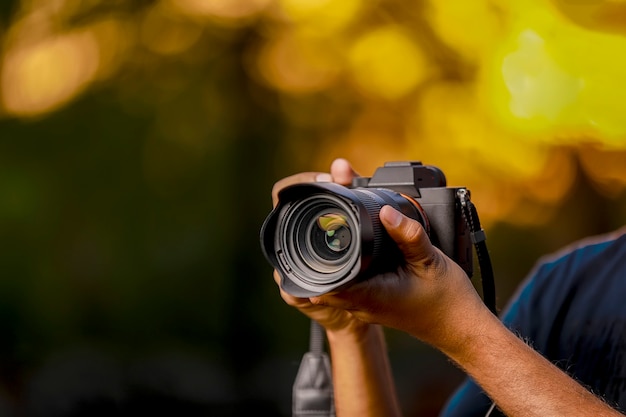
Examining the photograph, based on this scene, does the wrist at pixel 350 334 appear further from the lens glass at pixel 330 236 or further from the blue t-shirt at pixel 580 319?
the lens glass at pixel 330 236

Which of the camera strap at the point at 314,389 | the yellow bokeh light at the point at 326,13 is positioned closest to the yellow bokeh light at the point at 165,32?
the yellow bokeh light at the point at 326,13

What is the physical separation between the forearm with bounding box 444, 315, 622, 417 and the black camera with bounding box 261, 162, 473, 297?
0.37 ft

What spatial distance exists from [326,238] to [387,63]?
1.21 metres

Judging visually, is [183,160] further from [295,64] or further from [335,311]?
[335,311]

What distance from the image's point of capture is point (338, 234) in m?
0.78

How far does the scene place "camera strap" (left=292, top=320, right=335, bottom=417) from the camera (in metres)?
0.96

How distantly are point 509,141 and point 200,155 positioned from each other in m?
0.67

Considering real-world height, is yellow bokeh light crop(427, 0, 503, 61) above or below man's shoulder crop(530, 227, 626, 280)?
above

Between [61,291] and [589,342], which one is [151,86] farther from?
[589,342]

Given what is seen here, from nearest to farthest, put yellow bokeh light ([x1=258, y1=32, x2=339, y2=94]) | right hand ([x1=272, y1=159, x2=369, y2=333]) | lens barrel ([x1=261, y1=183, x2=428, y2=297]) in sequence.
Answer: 1. lens barrel ([x1=261, y1=183, x2=428, y2=297])
2. right hand ([x1=272, y1=159, x2=369, y2=333])
3. yellow bokeh light ([x1=258, y1=32, x2=339, y2=94])

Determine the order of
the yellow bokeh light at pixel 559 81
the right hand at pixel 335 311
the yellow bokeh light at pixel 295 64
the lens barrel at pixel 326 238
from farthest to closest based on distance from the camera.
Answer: the yellow bokeh light at pixel 295 64 < the yellow bokeh light at pixel 559 81 < the right hand at pixel 335 311 < the lens barrel at pixel 326 238

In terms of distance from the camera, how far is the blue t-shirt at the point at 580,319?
1.06 m

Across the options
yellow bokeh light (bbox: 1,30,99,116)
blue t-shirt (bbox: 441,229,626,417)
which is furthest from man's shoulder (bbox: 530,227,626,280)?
yellow bokeh light (bbox: 1,30,99,116)

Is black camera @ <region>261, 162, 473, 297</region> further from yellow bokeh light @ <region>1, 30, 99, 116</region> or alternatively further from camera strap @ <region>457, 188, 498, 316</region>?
yellow bokeh light @ <region>1, 30, 99, 116</region>
